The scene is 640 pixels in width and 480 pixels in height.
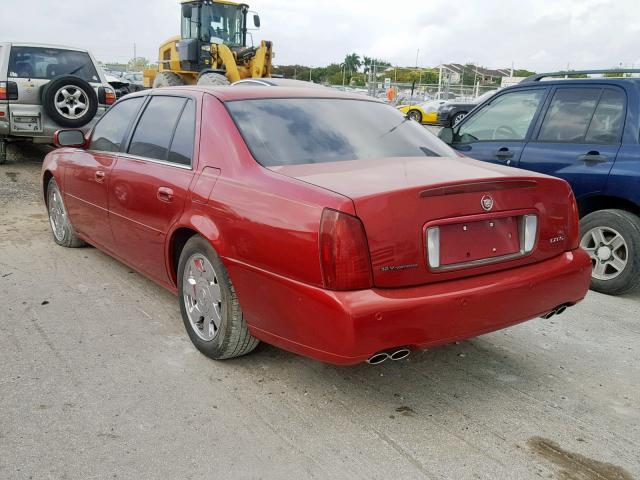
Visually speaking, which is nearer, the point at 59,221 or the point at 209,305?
the point at 209,305

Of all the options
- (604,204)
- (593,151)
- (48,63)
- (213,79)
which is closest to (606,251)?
(604,204)

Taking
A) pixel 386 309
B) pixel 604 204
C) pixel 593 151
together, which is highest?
pixel 593 151

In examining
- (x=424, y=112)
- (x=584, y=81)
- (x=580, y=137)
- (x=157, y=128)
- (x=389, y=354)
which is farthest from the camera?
(x=424, y=112)

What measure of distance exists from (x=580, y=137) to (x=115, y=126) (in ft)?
12.4

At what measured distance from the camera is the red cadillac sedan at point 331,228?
262 cm

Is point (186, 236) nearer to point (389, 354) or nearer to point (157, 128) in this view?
point (157, 128)

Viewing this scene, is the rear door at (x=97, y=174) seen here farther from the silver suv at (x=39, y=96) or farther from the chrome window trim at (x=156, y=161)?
the silver suv at (x=39, y=96)

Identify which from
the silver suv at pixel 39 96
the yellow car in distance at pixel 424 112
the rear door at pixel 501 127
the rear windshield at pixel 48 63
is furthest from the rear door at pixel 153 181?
the yellow car in distance at pixel 424 112

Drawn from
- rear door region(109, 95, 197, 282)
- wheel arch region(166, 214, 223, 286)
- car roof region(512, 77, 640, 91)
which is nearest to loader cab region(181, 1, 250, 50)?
car roof region(512, 77, 640, 91)

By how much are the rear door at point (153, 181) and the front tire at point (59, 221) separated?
1.39 metres

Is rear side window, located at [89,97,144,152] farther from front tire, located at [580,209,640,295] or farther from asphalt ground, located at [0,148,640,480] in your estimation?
front tire, located at [580,209,640,295]

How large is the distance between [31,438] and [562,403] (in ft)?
8.27

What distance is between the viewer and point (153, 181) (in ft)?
12.6

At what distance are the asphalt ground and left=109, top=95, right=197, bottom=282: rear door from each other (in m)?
0.48
